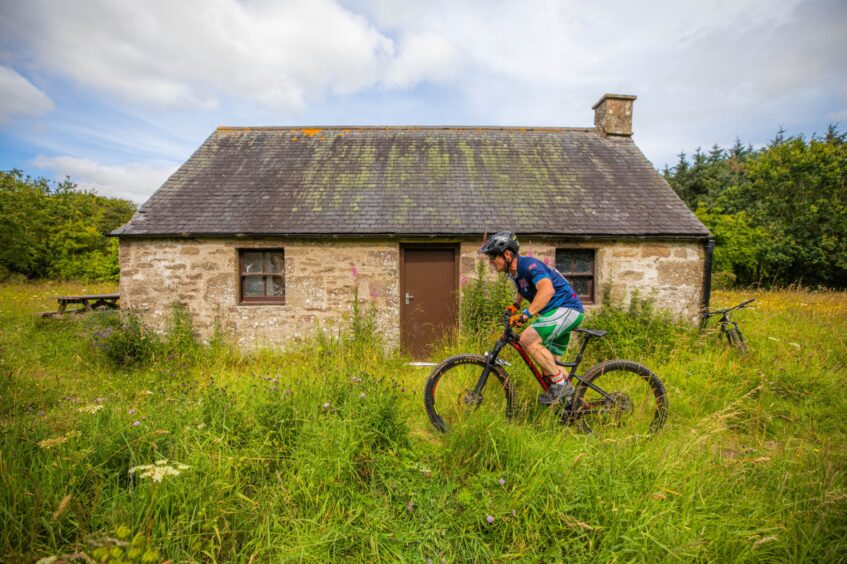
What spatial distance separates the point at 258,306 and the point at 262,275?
2.28 feet

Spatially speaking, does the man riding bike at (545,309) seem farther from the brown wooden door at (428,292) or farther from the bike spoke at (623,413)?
the brown wooden door at (428,292)

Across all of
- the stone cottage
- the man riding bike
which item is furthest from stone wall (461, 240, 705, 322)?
the man riding bike

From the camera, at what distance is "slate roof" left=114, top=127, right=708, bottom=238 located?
7.42m

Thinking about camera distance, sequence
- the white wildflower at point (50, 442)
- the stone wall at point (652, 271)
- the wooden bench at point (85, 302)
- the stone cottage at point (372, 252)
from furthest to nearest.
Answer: the wooden bench at point (85, 302), the stone wall at point (652, 271), the stone cottage at point (372, 252), the white wildflower at point (50, 442)

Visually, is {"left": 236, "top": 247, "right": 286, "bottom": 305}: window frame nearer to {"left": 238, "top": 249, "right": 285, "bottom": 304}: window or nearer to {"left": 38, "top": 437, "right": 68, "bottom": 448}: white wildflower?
{"left": 238, "top": 249, "right": 285, "bottom": 304}: window

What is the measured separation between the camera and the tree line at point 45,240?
57.2 feet

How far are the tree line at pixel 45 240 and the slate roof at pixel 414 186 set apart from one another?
1400 centimetres

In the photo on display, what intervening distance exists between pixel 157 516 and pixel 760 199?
28.1 m

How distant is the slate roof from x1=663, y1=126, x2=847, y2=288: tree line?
39.6ft

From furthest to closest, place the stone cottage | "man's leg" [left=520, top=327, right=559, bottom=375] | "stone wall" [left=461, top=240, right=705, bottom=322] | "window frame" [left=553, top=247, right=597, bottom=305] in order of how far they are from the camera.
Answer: "window frame" [left=553, top=247, right=597, bottom=305] < "stone wall" [left=461, top=240, right=705, bottom=322] < the stone cottage < "man's leg" [left=520, top=327, right=559, bottom=375]

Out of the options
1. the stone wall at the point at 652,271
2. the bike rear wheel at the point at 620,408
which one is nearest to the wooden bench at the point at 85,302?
the bike rear wheel at the point at 620,408

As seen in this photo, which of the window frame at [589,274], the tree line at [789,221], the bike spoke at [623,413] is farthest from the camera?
the tree line at [789,221]

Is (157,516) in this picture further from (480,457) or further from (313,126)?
(313,126)

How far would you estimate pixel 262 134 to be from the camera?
32.9 ft
